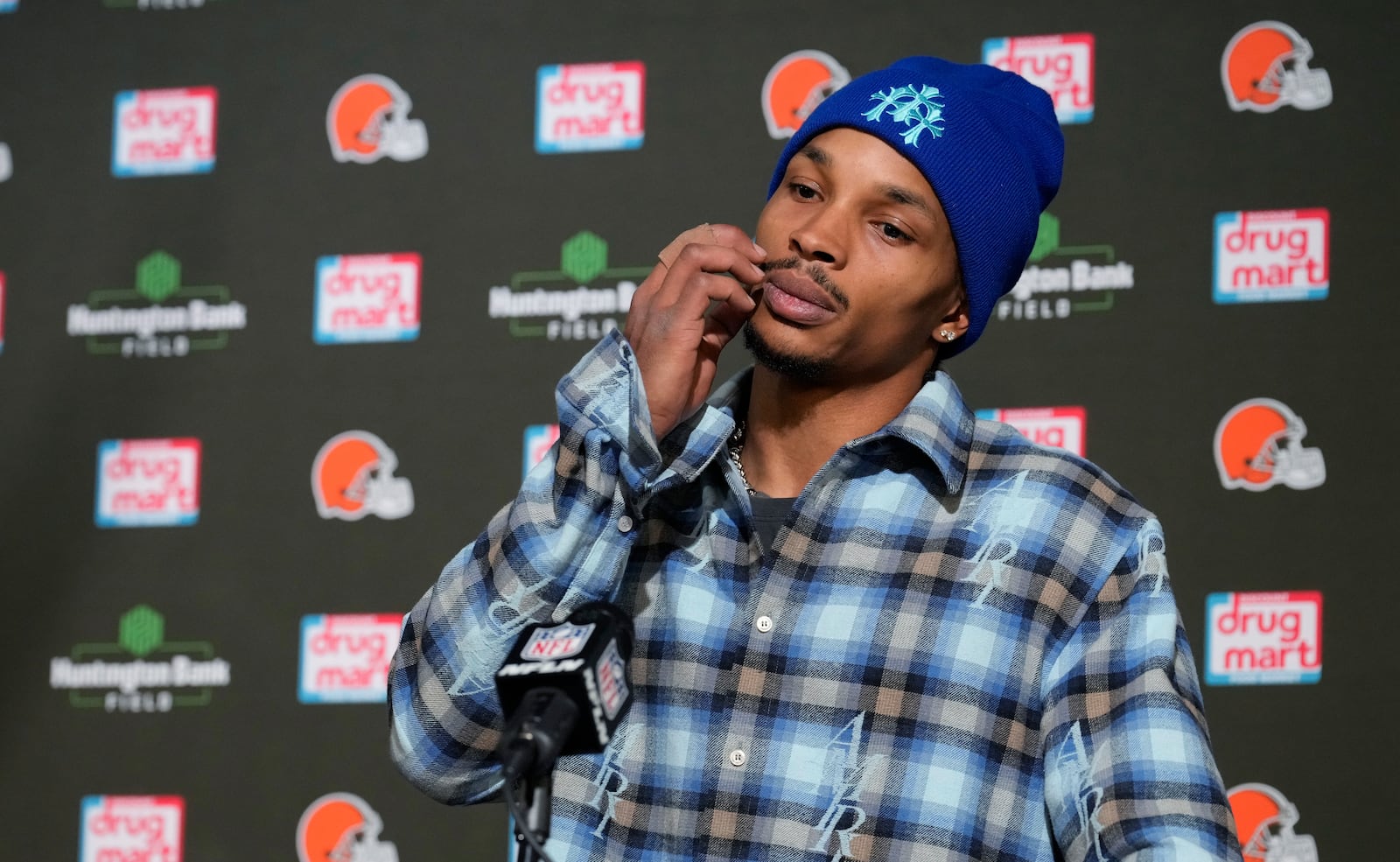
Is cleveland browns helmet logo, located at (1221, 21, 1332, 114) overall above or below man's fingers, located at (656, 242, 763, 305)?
above

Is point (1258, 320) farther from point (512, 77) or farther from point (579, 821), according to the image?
point (579, 821)

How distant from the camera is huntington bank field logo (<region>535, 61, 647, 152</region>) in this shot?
7.91 ft

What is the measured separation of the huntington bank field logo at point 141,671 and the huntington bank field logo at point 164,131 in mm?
806

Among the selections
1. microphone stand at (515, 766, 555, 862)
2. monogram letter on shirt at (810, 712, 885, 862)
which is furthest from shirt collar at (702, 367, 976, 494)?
microphone stand at (515, 766, 555, 862)

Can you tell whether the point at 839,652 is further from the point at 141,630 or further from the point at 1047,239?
the point at 141,630

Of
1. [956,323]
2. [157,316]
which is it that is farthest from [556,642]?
[157,316]

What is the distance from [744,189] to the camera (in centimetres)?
236

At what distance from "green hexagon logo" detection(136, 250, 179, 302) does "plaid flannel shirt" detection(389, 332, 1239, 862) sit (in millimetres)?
1572

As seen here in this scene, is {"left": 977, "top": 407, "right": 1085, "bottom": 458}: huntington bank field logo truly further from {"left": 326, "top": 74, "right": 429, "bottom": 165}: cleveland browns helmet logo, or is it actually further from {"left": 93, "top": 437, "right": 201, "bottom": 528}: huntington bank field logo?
{"left": 93, "top": 437, "right": 201, "bottom": 528}: huntington bank field logo

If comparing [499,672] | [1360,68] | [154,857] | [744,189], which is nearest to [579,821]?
[499,672]

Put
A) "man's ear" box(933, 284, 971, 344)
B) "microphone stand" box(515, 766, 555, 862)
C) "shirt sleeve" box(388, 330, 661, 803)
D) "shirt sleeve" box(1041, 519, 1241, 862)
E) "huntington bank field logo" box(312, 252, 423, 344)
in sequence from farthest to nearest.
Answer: "huntington bank field logo" box(312, 252, 423, 344) → "man's ear" box(933, 284, 971, 344) → "shirt sleeve" box(388, 330, 661, 803) → "shirt sleeve" box(1041, 519, 1241, 862) → "microphone stand" box(515, 766, 555, 862)

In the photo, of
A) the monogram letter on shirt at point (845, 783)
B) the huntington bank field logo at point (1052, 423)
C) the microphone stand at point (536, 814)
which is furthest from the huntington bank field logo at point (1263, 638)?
the microphone stand at point (536, 814)

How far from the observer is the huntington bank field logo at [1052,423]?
86.7 inches

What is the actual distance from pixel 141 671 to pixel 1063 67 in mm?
1866
